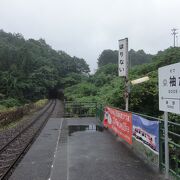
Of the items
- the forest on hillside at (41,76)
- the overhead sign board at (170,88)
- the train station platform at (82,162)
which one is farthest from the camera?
the forest on hillside at (41,76)

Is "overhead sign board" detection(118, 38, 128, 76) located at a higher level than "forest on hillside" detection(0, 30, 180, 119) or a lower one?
lower

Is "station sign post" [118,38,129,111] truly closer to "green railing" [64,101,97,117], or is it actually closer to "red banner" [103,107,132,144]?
"red banner" [103,107,132,144]

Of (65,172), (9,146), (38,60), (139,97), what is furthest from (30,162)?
(38,60)

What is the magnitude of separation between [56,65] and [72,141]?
8920 cm

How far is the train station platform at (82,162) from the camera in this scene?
6.81 metres

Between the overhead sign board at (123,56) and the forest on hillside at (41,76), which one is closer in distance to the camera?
the overhead sign board at (123,56)

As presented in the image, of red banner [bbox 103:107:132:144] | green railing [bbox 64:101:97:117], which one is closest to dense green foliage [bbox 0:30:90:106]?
green railing [bbox 64:101:97:117]

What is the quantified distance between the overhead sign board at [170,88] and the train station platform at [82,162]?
1.81 m

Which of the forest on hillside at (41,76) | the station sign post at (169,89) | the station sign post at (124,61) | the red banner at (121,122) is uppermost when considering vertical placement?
the forest on hillside at (41,76)

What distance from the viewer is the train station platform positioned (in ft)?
22.4

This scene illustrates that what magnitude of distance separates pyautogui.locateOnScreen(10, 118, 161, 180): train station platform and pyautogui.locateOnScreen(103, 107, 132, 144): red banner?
16.6 inches

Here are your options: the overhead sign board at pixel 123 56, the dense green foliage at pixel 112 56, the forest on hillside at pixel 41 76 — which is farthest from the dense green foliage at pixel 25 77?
the overhead sign board at pixel 123 56

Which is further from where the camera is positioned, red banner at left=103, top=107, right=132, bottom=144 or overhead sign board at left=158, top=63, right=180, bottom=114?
red banner at left=103, top=107, right=132, bottom=144

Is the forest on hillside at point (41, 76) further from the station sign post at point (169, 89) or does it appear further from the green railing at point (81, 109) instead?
the station sign post at point (169, 89)
